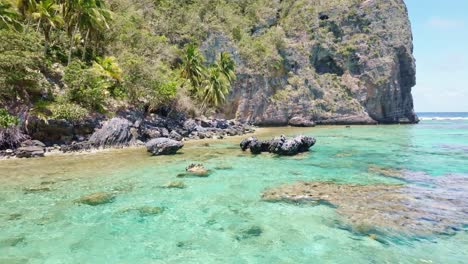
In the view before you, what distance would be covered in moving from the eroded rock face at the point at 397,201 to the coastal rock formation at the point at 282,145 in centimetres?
853

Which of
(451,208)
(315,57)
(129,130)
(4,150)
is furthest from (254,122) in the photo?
(451,208)

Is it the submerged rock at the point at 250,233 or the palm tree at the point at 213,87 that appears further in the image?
the palm tree at the point at 213,87

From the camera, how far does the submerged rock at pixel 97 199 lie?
38.0 ft

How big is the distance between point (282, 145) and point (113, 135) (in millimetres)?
13297

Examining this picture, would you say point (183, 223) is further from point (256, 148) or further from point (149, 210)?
point (256, 148)

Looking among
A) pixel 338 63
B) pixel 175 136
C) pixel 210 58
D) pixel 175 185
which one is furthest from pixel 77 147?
pixel 338 63

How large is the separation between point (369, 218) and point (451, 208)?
11.1 feet

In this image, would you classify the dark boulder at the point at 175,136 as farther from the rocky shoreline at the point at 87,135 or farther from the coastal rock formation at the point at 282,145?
the coastal rock formation at the point at 282,145

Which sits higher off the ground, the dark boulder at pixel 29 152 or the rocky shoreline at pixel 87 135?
the rocky shoreline at pixel 87 135

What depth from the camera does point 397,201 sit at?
11758mm

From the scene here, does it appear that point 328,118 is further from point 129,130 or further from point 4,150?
point 4,150

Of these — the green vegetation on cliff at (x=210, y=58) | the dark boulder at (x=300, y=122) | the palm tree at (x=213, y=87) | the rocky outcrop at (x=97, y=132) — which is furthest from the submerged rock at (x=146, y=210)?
the dark boulder at (x=300, y=122)

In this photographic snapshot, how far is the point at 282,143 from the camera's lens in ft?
77.9

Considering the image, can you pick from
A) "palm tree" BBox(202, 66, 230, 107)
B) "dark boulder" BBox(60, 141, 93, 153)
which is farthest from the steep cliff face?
"dark boulder" BBox(60, 141, 93, 153)
